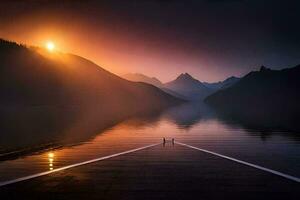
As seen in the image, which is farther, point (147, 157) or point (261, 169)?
point (147, 157)

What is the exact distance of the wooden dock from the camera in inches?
507

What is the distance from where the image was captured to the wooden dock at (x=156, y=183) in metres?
12.9

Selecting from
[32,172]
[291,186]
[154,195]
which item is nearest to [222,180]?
[291,186]

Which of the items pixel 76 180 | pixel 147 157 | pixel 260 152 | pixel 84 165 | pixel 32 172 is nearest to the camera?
pixel 76 180

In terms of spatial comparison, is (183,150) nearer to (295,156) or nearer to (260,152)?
(260,152)

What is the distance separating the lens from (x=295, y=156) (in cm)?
2420

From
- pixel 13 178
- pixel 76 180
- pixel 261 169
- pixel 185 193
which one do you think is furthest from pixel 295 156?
pixel 13 178

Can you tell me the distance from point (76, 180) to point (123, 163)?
5094 mm

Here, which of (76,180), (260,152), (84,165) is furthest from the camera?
(260,152)

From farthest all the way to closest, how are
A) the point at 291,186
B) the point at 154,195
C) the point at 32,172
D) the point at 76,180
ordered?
the point at 32,172 < the point at 76,180 < the point at 291,186 < the point at 154,195

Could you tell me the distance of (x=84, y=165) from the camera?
19.0 meters

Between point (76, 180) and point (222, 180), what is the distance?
19.4 ft

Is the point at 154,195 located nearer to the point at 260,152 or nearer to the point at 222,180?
the point at 222,180

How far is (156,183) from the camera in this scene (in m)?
14.7
